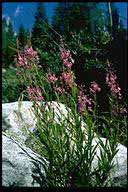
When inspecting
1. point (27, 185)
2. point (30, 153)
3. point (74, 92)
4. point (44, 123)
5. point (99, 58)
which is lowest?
point (27, 185)

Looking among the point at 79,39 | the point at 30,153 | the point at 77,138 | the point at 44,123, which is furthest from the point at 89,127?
the point at 79,39

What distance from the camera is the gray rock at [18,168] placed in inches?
203

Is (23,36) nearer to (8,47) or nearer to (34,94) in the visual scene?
(34,94)

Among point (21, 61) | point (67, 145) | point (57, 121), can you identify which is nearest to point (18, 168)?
point (67, 145)

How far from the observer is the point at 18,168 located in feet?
17.1

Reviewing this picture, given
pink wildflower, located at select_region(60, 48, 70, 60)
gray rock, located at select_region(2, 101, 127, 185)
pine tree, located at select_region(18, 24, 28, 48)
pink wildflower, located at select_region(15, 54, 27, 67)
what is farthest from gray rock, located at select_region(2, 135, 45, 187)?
pine tree, located at select_region(18, 24, 28, 48)

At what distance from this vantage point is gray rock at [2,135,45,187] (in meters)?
5.17

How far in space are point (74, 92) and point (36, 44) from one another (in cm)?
297

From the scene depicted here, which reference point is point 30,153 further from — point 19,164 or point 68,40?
point 68,40

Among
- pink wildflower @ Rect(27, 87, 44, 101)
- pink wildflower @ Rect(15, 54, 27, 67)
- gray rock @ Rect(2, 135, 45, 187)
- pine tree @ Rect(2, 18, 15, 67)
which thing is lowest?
gray rock @ Rect(2, 135, 45, 187)

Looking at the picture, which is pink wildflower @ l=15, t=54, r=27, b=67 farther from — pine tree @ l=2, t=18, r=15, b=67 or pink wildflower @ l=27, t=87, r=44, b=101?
pink wildflower @ l=27, t=87, r=44, b=101

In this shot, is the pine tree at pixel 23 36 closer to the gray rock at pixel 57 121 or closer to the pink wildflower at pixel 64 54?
the gray rock at pixel 57 121

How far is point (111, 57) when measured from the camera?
7.71 m

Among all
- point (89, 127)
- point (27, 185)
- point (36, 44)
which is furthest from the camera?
point (36, 44)
